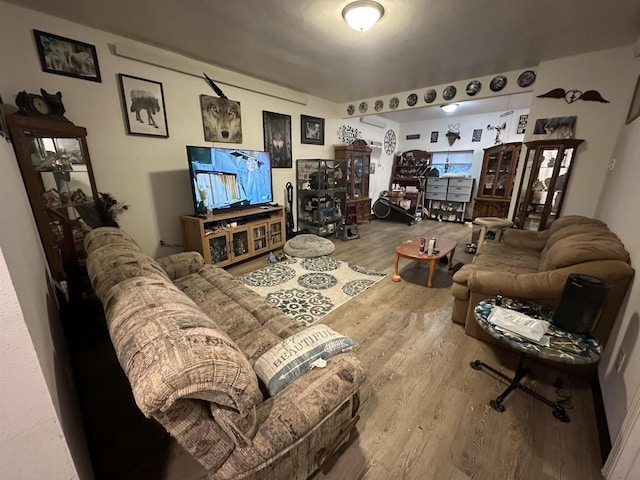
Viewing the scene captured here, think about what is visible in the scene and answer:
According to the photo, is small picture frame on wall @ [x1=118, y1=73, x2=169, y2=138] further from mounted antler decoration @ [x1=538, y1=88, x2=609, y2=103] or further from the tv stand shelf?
mounted antler decoration @ [x1=538, y1=88, x2=609, y2=103]

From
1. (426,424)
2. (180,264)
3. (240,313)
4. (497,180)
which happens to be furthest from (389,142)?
(426,424)

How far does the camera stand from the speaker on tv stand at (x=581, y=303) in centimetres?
129

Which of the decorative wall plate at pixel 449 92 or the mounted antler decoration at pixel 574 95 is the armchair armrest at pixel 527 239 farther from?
the decorative wall plate at pixel 449 92

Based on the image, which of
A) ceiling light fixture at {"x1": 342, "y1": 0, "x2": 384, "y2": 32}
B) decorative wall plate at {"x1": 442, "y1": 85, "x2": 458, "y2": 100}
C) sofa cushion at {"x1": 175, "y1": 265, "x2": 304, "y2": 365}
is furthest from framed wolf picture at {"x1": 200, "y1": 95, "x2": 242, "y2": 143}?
decorative wall plate at {"x1": 442, "y1": 85, "x2": 458, "y2": 100}

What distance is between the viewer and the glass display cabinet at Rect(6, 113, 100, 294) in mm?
2020

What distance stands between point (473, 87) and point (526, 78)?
0.59 m

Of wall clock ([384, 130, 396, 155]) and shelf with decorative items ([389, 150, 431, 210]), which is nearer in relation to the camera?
shelf with decorative items ([389, 150, 431, 210])

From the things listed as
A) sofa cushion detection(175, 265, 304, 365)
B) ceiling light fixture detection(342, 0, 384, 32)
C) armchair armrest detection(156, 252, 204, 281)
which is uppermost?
ceiling light fixture detection(342, 0, 384, 32)

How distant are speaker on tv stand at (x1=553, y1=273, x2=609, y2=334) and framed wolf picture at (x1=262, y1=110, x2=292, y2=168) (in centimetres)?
390

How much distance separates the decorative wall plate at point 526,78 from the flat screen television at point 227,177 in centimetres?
348

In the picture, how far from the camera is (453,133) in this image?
6.34m

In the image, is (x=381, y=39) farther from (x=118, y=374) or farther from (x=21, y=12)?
(x=118, y=374)

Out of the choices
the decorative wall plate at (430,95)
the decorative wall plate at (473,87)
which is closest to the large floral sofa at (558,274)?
the decorative wall plate at (473,87)

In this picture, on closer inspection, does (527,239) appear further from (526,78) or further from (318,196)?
(318,196)
